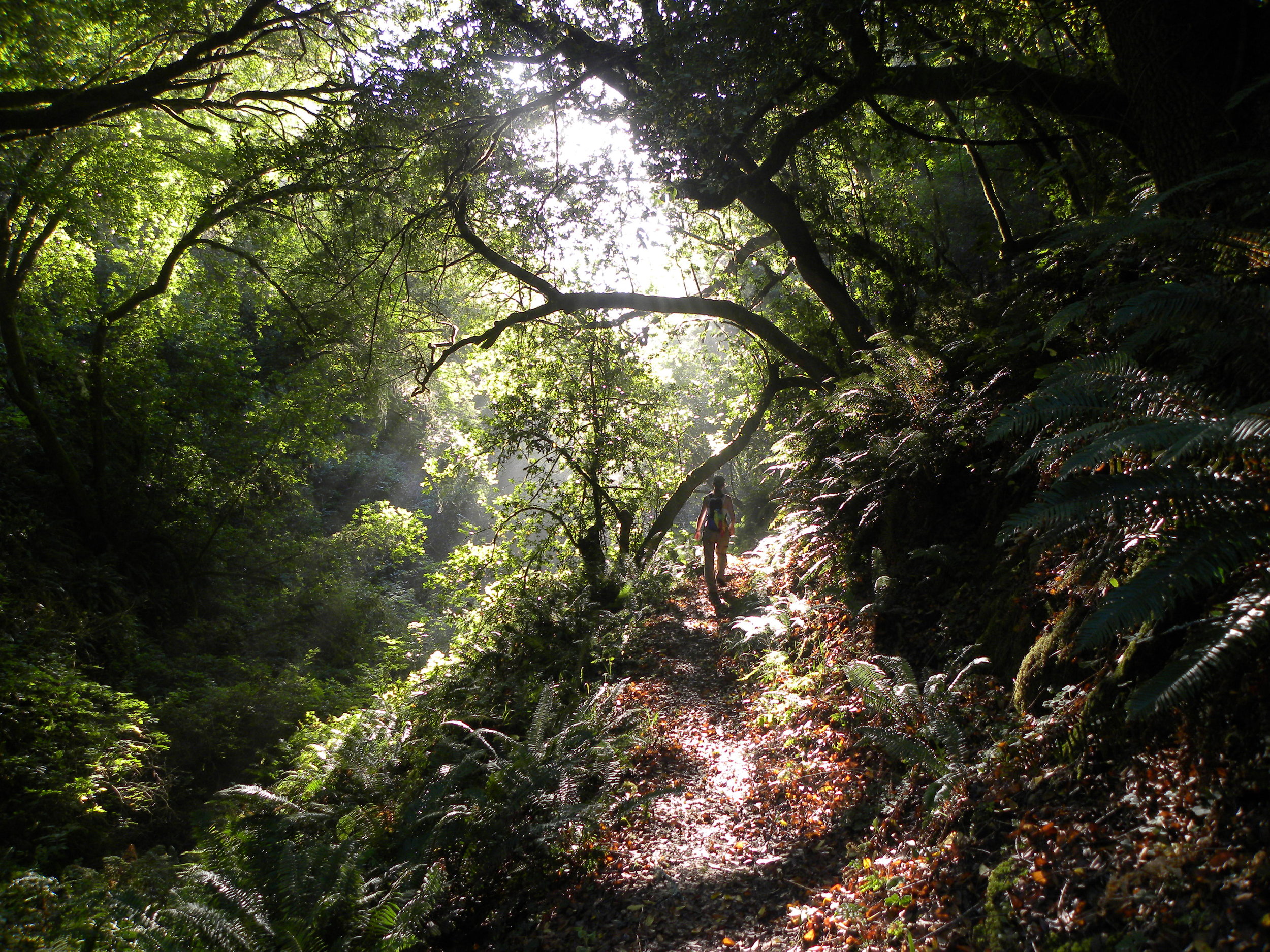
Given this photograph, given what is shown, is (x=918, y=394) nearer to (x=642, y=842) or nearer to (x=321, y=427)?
(x=642, y=842)

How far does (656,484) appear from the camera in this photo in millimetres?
11602

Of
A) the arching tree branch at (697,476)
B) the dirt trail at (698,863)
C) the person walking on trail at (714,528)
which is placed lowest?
the dirt trail at (698,863)

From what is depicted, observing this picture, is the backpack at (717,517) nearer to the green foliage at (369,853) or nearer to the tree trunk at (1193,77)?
the green foliage at (369,853)

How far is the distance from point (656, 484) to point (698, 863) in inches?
313

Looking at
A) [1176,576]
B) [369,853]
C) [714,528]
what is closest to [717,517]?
[714,528]

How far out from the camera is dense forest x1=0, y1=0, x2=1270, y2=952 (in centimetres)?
271

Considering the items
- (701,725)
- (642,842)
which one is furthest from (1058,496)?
(701,725)

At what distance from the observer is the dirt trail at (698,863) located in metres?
3.39

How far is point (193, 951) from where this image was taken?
3092 millimetres

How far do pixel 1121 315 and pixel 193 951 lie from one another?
5483 millimetres

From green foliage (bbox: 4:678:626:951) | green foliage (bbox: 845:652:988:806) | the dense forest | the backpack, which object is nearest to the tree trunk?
the dense forest

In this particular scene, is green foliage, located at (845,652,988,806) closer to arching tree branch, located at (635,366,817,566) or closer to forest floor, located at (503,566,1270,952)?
forest floor, located at (503,566,1270,952)

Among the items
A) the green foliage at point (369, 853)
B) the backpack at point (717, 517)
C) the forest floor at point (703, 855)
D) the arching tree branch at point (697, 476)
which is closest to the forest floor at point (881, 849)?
the forest floor at point (703, 855)

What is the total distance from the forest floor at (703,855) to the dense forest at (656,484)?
4 cm
